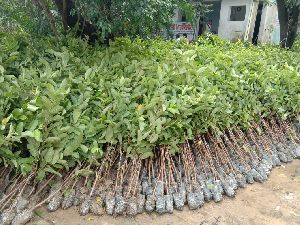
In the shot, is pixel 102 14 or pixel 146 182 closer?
pixel 146 182

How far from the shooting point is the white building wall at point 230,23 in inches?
593

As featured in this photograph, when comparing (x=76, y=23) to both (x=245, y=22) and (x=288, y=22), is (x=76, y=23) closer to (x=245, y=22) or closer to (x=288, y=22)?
(x=288, y=22)

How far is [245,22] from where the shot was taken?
1500cm

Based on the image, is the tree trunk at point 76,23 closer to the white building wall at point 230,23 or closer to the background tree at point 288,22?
the background tree at point 288,22

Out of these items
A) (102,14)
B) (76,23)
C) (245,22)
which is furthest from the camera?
(245,22)

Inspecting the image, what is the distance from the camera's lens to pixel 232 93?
3914mm

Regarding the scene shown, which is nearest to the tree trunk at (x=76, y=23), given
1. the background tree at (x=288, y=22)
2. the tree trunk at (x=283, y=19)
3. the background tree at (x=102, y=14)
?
the background tree at (x=102, y=14)

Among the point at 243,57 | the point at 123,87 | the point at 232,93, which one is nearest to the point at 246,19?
the point at 243,57

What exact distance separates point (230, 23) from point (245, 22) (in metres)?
0.79

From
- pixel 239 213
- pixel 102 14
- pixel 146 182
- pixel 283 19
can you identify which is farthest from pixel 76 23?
pixel 283 19

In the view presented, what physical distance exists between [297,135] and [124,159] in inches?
111

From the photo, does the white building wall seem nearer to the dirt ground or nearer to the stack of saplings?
the stack of saplings

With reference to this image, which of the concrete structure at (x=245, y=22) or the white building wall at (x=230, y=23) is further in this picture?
the white building wall at (x=230, y=23)

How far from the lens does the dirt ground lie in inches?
107
